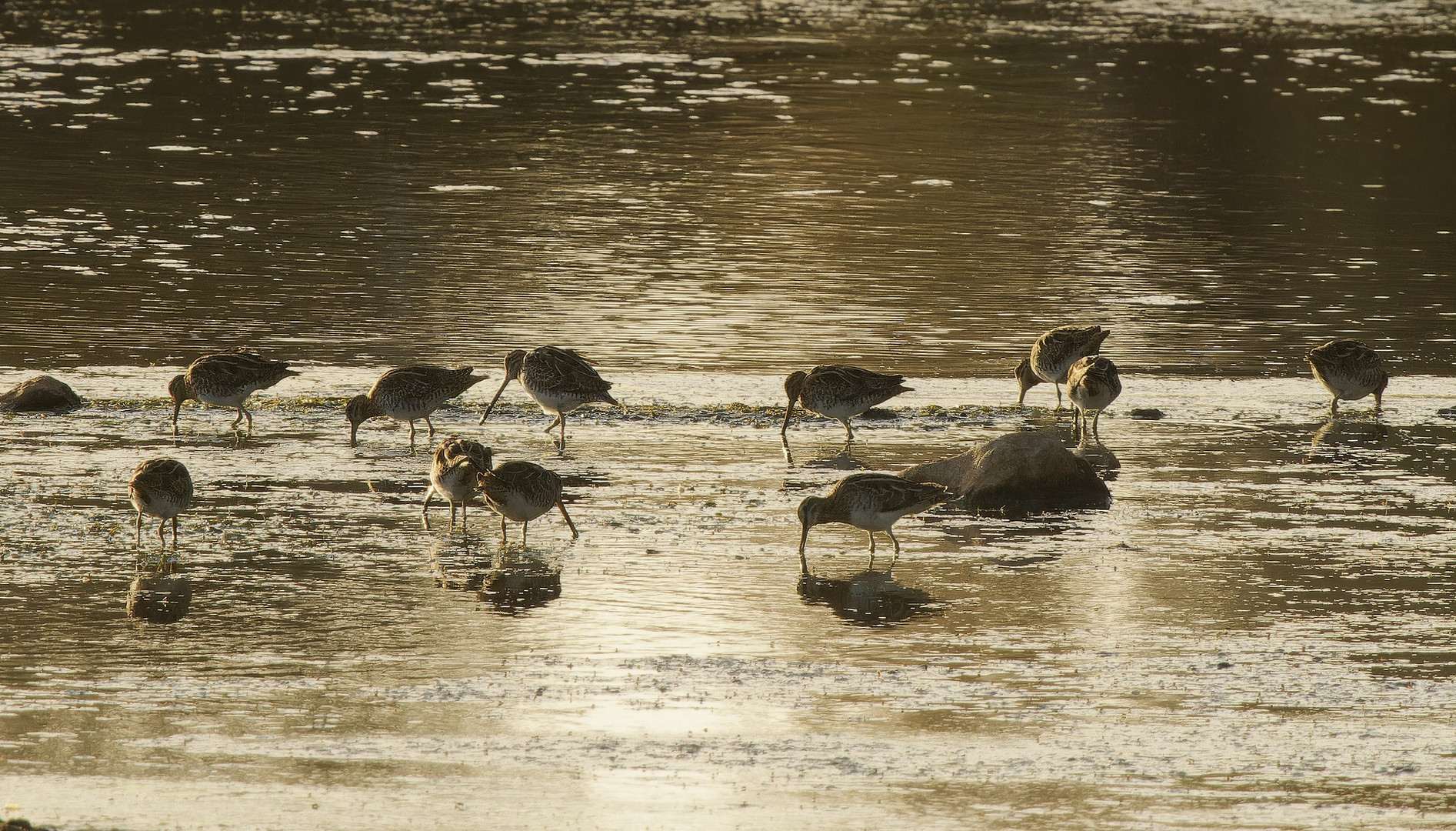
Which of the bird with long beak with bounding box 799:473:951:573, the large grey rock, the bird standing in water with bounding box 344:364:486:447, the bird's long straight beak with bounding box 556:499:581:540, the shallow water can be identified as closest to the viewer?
the shallow water

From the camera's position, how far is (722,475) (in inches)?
545

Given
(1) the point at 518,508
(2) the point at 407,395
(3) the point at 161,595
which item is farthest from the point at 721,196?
(3) the point at 161,595

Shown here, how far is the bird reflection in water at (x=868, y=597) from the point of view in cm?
1072

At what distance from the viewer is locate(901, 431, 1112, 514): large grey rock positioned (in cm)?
1298

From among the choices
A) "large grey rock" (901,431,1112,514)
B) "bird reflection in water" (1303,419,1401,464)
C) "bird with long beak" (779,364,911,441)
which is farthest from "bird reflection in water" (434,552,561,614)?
"bird reflection in water" (1303,419,1401,464)

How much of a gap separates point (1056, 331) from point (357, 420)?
5908mm

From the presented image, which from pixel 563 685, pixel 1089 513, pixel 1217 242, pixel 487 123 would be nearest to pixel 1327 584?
pixel 1089 513

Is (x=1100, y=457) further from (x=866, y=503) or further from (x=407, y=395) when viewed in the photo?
(x=407, y=395)

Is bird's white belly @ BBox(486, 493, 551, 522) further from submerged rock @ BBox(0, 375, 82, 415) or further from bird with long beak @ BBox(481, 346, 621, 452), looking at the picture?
submerged rock @ BBox(0, 375, 82, 415)

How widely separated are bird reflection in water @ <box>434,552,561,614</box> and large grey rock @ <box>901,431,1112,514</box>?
3201 millimetres

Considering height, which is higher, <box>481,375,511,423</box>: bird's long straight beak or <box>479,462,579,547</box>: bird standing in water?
<box>479,462,579,547</box>: bird standing in water

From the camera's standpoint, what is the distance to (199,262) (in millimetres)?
21719

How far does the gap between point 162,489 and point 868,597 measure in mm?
4418

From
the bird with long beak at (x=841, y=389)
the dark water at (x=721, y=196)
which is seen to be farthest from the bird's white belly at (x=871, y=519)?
the dark water at (x=721, y=196)
